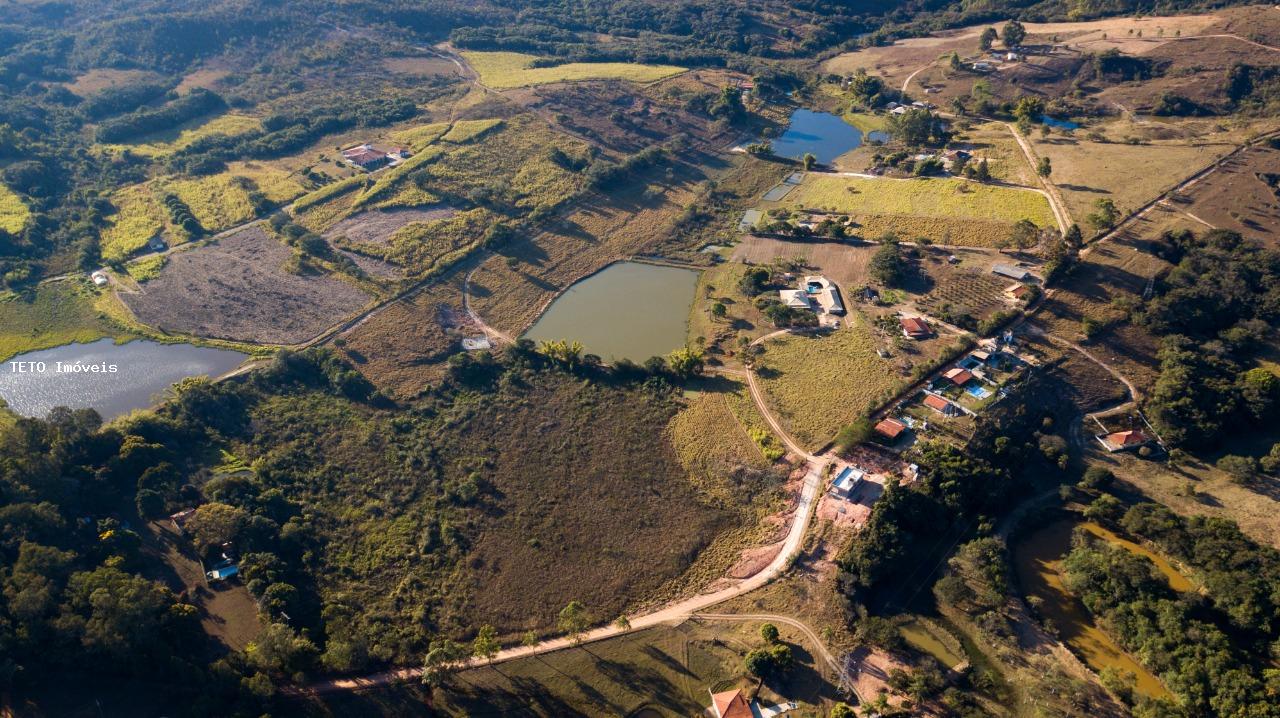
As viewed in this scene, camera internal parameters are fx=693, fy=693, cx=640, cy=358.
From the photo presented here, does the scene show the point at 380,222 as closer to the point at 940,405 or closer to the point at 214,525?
the point at 214,525

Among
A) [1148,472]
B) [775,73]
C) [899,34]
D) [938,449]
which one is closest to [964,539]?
[938,449]

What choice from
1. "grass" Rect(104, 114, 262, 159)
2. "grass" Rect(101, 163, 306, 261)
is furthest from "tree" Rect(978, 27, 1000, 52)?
"grass" Rect(104, 114, 262, 159)

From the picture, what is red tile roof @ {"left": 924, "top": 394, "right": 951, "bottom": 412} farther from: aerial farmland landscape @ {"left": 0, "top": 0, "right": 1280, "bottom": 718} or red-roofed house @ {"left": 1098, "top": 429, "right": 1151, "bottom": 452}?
red-roofed house @ {"left": 1098, "top": 429, "right": 1151, "bottom": 452}

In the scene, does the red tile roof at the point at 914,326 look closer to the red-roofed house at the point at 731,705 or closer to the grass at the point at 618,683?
the grass at the point at 618,683

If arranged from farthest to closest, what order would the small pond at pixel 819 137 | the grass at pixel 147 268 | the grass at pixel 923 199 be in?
the small pond at pixel 819 137, the grass at pixel 147 268, the grass at pixel 923 199

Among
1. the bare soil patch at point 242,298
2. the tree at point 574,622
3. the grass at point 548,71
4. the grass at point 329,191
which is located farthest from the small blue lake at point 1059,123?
the grass at point 329,191

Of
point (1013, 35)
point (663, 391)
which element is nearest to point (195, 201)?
point (663, 391)
